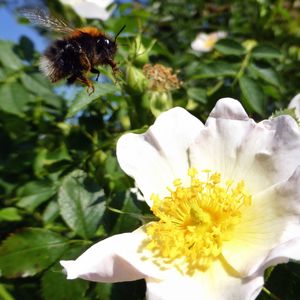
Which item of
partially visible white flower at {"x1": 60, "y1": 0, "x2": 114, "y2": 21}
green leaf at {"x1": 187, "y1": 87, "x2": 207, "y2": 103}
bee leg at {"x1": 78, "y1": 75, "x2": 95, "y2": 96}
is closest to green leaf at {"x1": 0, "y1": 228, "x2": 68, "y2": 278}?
bee leg at {"x1": 78, "y1": 75, "x2": 95, "y2": 96}

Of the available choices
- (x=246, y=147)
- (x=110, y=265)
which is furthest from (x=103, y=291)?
(x=246, y=147)

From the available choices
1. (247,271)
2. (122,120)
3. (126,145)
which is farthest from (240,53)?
(247,271)

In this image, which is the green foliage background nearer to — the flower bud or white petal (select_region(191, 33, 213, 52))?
the flower bud

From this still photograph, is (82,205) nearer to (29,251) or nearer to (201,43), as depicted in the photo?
(29,251)

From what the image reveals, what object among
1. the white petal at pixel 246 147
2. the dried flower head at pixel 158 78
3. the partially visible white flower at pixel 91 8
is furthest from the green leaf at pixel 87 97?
the partially visible white flower at pixel 91 8

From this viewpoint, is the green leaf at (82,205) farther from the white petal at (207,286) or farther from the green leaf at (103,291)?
the white petal at (207,286)
